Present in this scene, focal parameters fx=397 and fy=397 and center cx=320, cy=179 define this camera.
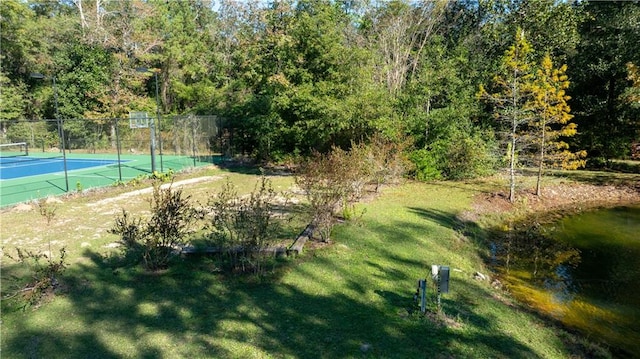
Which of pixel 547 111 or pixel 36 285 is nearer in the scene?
pixel 36 285

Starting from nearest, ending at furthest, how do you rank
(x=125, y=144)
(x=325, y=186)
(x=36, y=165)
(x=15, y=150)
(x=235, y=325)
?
(x=235, y=325) → (x=325, y=186) → (x=36, y=165) → (x=125, y=144) → (x=15, y=150)

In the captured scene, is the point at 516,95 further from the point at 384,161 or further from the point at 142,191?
the point at 142,191

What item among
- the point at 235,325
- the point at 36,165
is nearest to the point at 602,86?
the point at 235,325

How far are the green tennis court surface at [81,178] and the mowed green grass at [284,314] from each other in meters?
5.31

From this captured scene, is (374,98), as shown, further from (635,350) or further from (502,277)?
(635,350)

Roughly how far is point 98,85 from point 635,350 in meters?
28.8

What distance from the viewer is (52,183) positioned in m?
13.2

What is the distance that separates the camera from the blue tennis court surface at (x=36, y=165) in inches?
639

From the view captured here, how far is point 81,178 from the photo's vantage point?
46.9 feet

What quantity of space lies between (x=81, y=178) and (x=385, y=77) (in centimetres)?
1357

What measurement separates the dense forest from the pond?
9.82 ft

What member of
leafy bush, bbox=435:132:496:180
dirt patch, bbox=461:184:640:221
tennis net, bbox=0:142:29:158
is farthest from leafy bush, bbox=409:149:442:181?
tennis net, bbox=0:142:29:158

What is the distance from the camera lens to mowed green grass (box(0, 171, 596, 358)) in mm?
3895

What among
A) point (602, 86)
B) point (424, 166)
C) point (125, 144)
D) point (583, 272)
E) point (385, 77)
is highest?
point (385, 77)
